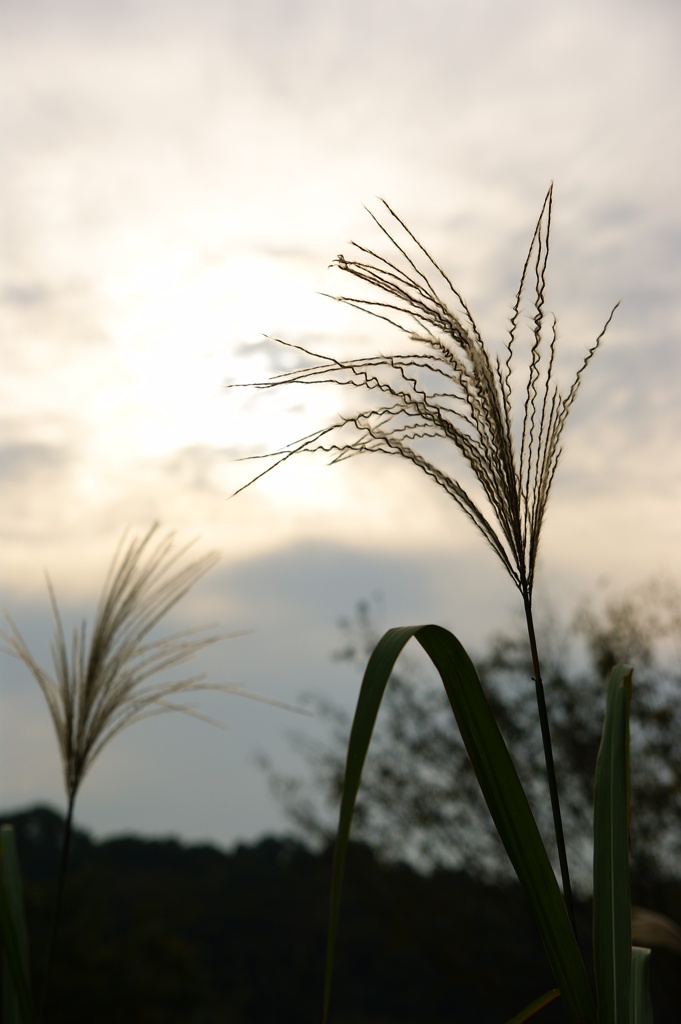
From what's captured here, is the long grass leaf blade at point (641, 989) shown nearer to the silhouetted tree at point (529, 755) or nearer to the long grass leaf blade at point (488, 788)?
the long grass leaf blade at point (488, 788)

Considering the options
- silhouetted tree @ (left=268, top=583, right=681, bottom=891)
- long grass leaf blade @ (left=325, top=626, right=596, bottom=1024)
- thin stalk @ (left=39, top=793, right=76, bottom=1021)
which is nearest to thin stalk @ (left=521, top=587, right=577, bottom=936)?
long grass leaf blade @ (left=325, top=626, right=596, bottom=1024)

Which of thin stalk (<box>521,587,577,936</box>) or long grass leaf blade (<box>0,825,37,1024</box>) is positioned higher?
thin stalk (<box>521,587,577,936</box>)

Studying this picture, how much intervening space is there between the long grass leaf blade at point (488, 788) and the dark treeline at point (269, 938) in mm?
7933

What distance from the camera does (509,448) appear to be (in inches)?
39.8

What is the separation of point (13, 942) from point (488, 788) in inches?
26.3

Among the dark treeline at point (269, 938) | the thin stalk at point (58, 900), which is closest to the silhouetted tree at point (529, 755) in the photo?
the dark treeline at point (269, 938)

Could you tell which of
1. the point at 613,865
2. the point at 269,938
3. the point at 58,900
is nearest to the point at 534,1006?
the point at 613,865

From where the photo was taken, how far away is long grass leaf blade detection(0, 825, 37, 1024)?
1.11 meters

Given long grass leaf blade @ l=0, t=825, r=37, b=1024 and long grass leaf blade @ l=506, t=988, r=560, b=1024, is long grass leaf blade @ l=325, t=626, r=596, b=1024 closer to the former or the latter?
long grass leaf blade @ l=506, t=988, r=560, b=1024

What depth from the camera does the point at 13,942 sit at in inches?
45.4

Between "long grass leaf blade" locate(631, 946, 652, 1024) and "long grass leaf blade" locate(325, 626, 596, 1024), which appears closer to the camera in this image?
"long grass leaf blade" locate(325, 626, 596, 1024)

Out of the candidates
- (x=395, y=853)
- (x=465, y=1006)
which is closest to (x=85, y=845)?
(x=465, y=1006)

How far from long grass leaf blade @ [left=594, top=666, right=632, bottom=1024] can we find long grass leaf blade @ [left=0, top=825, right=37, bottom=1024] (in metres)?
0.69

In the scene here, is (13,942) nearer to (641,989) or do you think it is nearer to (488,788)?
Answer: (488,788)
